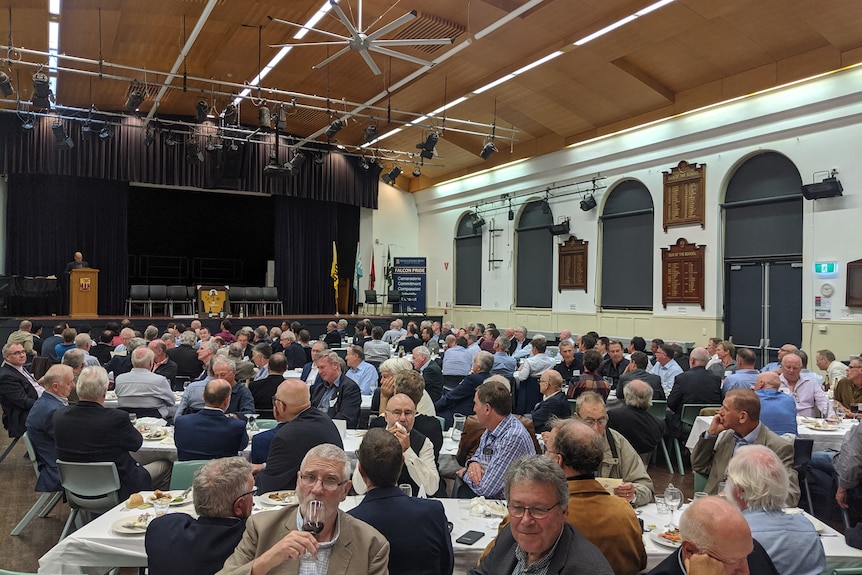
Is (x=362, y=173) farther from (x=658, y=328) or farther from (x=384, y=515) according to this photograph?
(x=384, y=515)

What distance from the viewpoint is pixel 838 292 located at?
422 inches

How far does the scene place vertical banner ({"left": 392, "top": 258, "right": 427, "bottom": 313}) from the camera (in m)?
20.9

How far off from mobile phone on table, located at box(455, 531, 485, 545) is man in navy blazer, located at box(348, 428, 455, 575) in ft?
1.07

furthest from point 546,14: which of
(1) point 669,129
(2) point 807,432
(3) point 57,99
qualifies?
(3) point 57,99

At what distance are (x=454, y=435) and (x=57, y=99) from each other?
1587 centimetres

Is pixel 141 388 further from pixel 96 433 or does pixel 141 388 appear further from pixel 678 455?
pixel 678 455

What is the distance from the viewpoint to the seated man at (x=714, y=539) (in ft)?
6.41

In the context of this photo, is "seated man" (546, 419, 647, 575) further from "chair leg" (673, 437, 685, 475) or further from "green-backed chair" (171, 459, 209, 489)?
"chair leg" (673, 437, 685, 475)

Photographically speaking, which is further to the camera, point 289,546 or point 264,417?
point 264,417

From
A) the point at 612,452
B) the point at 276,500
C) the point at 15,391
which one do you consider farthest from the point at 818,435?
the point at 15,391

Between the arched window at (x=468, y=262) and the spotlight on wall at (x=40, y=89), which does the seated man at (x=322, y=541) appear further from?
the arched window at (x=468, y=262)

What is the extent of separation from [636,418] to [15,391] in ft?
18.3

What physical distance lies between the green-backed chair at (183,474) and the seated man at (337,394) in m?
2.00

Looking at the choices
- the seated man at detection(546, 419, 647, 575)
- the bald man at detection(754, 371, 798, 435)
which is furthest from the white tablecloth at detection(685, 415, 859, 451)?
the seated man at detection(546, 419, 647, 575)
